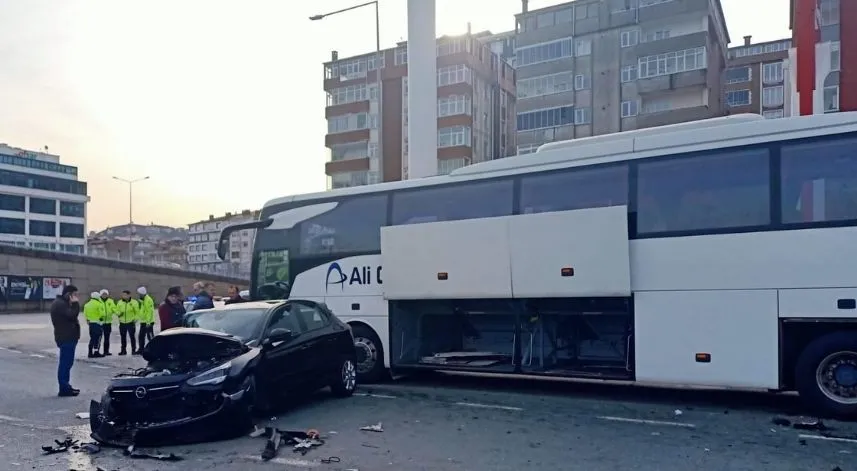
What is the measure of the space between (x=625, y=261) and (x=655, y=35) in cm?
4216

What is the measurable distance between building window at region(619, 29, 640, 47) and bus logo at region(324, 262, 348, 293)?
4125 cm

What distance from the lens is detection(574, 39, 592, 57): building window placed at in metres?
49.4

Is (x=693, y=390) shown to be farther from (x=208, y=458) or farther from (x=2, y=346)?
(x=2, y=346)

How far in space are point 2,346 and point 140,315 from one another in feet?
18.2

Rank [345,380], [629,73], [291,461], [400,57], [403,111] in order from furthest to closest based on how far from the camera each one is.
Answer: [400,57] → [403,111] → [629,73] → [345,380] → [291,461]

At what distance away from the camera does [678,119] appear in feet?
146

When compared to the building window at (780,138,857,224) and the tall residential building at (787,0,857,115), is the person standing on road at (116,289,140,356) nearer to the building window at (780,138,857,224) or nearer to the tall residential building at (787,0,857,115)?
the building window at (780,138,857,224)

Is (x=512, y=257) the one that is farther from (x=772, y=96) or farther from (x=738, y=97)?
(x=772, y=96)

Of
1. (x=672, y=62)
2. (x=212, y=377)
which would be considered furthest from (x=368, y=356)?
(x=672, y=62)

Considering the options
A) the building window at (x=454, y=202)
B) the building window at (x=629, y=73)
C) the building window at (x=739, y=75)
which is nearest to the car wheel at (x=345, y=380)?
the building window at (x=454, y=202)

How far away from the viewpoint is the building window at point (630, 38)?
1886 inches

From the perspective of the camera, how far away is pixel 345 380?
10.3 m

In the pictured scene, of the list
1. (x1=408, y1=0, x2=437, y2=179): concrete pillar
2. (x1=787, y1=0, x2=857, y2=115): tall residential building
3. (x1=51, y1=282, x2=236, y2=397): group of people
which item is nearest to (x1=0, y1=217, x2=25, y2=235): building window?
(x1=51, y1=282, x2=236, y2=397): group of people

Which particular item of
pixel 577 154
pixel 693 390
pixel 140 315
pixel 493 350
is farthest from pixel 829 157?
pixel 140 315
